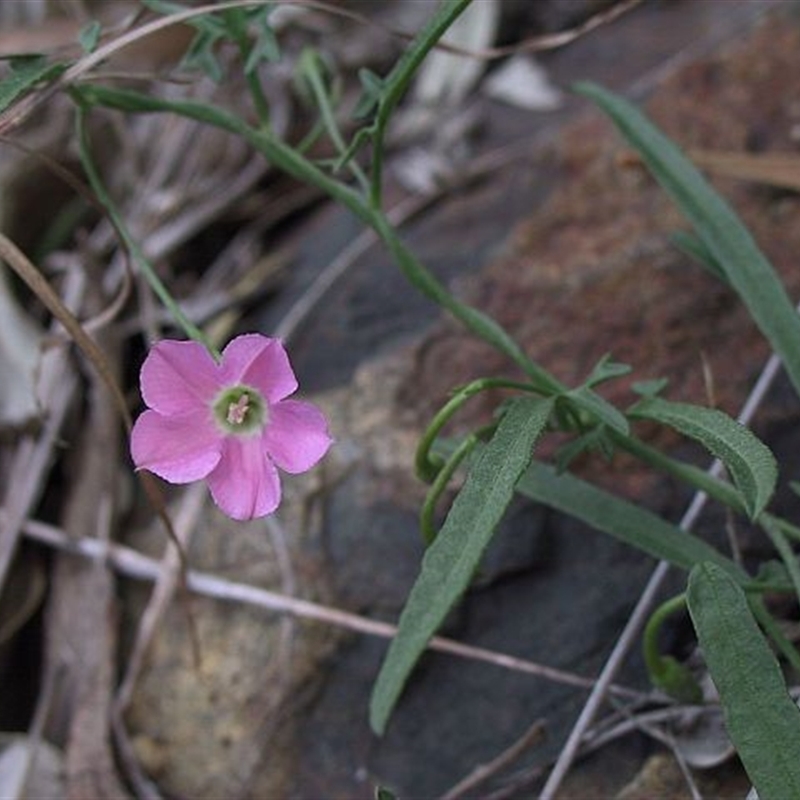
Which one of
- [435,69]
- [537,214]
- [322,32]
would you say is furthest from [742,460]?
[322,32]

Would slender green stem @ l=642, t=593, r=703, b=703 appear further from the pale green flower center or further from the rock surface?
the pale green flower center

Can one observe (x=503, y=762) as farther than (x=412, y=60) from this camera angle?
Yes

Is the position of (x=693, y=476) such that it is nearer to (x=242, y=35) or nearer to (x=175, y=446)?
(x=175, y=446)

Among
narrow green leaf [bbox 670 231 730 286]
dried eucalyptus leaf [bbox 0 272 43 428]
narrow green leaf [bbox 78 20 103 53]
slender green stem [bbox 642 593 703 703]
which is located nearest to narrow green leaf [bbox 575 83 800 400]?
narrow green leaf [bbox 670 231 730 286]

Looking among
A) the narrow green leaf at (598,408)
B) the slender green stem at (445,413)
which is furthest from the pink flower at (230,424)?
the narrow green leaf at (598,408)

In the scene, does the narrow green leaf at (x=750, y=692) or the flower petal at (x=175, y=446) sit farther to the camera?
the flower petal at (x=175, y=446)

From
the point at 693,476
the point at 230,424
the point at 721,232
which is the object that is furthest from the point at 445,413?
the point at 721,232

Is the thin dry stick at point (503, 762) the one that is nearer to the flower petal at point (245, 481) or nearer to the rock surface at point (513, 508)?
the rock surface at point (513, 508)
